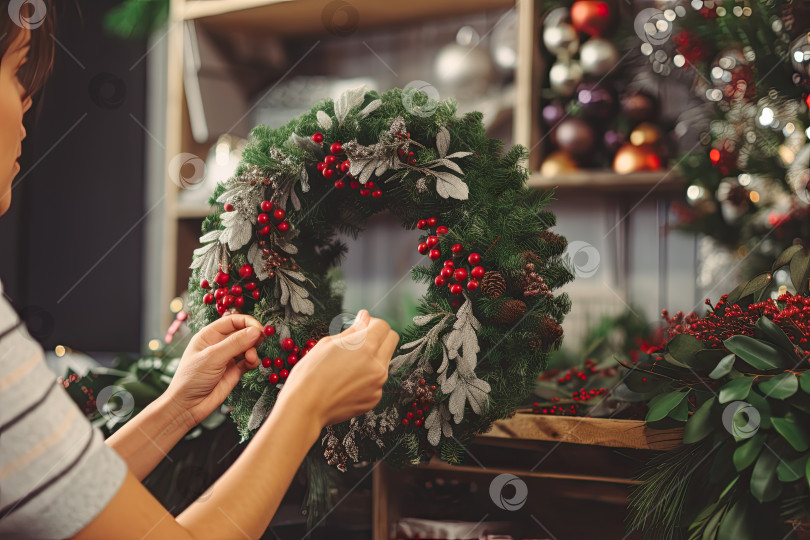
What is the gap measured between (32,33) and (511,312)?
22.2 inches

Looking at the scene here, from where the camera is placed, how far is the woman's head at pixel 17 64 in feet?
1.81

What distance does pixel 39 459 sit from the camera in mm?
449

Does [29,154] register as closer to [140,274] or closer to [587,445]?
[140,274]

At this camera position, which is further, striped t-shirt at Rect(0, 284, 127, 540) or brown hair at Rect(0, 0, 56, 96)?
brown hair at Rect(0, 0, 56, 96)

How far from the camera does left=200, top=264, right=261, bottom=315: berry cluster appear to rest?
812 millimetres

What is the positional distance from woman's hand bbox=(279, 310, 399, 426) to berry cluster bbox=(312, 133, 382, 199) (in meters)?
0.21

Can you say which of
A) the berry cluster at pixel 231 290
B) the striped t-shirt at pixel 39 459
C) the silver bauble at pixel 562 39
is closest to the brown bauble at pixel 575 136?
the silver bauble at pixel 562 39

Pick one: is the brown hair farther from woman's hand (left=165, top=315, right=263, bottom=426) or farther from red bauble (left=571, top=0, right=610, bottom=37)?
red bauble (left=571, top=0, right=610, bottom=37)

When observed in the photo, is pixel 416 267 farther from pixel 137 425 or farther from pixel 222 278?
pixel 137 425

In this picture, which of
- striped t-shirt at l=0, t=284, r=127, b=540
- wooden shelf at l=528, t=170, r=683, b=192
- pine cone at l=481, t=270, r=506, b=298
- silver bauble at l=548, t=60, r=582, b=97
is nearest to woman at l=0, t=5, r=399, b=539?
striped t-shirt at l=0, t=284, r=127, b=540

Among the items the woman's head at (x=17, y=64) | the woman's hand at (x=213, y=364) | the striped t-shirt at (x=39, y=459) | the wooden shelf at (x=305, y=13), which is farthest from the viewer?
the wooden shelf at (x=305, y=13)

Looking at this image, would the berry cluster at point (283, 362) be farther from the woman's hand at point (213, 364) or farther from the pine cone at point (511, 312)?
the pine cone at point (511, 312)

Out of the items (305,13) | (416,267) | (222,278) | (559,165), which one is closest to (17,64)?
(222,278)

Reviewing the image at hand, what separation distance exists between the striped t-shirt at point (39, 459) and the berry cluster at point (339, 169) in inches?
16.6
